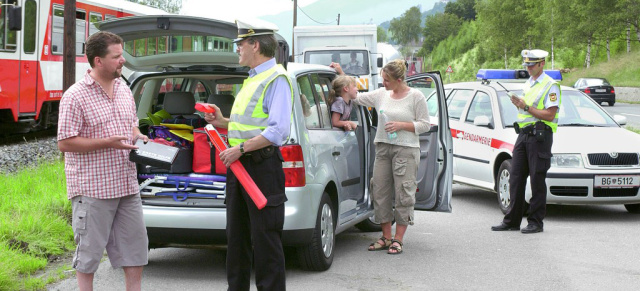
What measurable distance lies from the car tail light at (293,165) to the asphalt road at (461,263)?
781 mm

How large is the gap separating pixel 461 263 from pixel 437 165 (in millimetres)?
1207

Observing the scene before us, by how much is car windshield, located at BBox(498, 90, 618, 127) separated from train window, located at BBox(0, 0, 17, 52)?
9.60 m

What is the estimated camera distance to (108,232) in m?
4.84

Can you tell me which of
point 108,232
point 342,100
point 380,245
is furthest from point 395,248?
point 108,232

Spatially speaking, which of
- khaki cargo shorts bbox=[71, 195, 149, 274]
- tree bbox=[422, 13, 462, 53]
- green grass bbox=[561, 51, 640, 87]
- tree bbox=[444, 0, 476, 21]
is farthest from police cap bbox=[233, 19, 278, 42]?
tree bbox=[444, 0, 476, 21]

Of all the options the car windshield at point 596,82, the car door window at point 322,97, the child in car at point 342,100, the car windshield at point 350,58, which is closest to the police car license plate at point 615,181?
the child in car at point 342,100

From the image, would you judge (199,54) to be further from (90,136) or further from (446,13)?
(446,13)

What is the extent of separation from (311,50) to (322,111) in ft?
54.2

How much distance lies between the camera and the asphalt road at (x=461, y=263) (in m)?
6.54

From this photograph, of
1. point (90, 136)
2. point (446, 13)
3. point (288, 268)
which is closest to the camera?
point (90, 136)

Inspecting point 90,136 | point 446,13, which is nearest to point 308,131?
point 90,136

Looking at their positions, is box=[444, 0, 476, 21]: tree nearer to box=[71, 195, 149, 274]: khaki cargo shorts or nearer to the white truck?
the white truck

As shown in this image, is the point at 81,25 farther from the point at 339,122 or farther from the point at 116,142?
the point at 116,142

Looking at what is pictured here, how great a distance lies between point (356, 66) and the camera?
24047 mm
